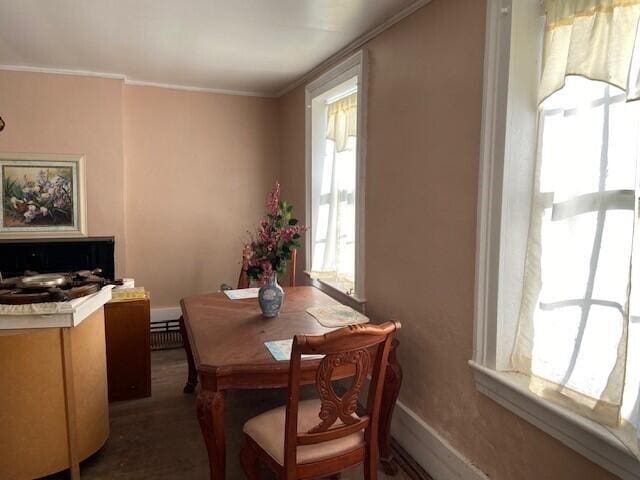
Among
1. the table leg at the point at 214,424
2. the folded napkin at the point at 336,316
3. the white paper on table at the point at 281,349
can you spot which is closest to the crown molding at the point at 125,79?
the folded napkin at the point at 336,316

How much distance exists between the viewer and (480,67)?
178 cm

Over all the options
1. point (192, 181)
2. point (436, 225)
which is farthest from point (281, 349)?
point (192, 181)

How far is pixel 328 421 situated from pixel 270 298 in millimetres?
934

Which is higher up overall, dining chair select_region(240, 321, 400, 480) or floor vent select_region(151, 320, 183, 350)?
dining chair select_region(240, 321, 400, 480)

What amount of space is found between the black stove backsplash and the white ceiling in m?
1.42

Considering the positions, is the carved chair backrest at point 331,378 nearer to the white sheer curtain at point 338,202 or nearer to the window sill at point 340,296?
the window sill at point 340,296

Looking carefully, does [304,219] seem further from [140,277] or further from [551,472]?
[551,472]

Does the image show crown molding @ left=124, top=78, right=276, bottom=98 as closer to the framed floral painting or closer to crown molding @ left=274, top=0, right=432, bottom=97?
crown molding @ left=274, top=0, right=432, bottom=97

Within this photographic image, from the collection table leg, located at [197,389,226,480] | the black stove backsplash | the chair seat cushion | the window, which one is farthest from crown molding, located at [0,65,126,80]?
the chair seat cushion

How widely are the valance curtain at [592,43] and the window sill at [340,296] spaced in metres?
1.64

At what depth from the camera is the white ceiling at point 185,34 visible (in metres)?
2.29

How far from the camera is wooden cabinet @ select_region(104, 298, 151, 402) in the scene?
2.76m

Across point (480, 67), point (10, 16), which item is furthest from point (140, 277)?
point (480, 67)

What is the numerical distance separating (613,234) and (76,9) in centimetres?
272
